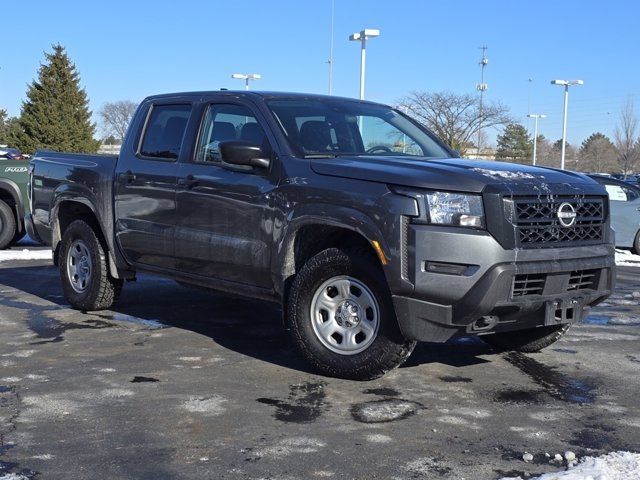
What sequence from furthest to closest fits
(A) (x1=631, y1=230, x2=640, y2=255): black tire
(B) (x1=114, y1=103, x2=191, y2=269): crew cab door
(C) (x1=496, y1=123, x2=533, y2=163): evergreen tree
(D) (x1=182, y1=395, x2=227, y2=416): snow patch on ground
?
(C) (x1=496, y1=123, x2=533, y2=163): evergreen tree < (A) (x1=631, y1=230, x2=640, y2=255): black tire < (B) (x1=114, y1=103, x2=191, y2=269): crew cab door < (D) (x1=182, y1=395, x2=227, y2=416): snow patch on ground

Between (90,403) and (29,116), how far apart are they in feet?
140

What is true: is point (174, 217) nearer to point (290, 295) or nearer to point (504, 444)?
point (290, 295)

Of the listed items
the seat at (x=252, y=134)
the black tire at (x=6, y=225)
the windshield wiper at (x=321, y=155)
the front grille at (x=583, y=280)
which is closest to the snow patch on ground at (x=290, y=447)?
the front grille at (x=583, y=280)

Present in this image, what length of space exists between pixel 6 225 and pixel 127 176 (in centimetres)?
663

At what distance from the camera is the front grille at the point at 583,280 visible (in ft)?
17.4

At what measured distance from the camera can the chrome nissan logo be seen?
515 cm

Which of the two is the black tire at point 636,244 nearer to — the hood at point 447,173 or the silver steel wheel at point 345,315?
the hood at point 447,173

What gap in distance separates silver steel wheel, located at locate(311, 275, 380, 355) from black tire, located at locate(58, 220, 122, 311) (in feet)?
9.33

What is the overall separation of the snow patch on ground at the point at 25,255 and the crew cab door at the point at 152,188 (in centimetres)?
537

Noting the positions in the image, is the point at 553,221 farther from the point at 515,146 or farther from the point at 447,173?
the point at 515,146

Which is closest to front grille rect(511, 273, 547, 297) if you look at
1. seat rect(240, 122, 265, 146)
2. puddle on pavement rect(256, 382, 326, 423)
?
puddle on pavement rect(256, 382, 326, 423)

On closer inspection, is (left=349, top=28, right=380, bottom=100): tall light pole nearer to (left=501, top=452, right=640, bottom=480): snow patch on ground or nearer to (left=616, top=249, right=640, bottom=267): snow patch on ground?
(left=616, top=249, right=640, bottom=267): snow patch on ground

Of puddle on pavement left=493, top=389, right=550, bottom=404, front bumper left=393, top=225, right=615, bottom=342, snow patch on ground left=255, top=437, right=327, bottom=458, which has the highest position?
front bumper left=393, top=225, right=615, bottom=342

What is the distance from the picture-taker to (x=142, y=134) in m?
7.15
